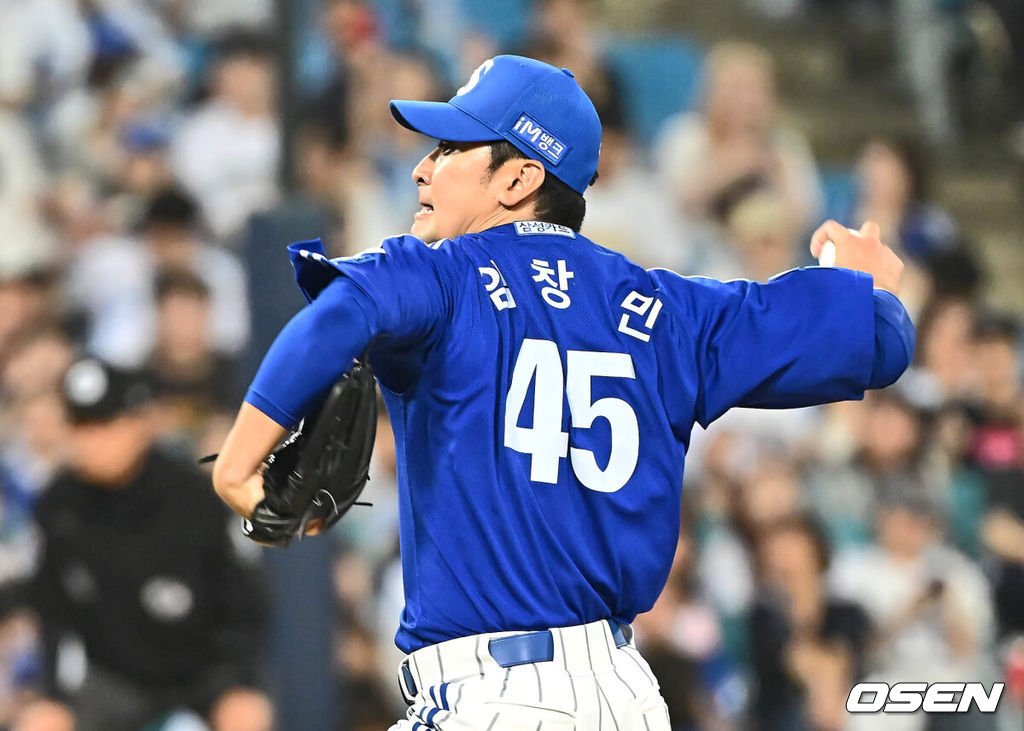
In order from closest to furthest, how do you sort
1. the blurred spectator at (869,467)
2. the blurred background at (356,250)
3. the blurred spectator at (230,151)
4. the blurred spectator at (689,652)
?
1. the blurred background at (356,250)
2. the blurred spectator at (689,652)
3. the blurred spectator at (869,467)
4. the blurred spectator at (230,151)

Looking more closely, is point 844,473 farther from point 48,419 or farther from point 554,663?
point 554,663

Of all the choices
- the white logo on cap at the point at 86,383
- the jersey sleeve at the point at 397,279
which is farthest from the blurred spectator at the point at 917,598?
the jersey sleeve at the point at 397,279

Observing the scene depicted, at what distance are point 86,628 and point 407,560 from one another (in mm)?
2876

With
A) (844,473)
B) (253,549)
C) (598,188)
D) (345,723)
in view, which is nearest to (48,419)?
(253,549)

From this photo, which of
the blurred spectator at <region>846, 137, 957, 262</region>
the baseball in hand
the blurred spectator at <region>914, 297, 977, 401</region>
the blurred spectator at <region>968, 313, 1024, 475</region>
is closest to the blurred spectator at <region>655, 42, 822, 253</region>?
the blurred spectator at <region>846, 137, 957, 262</region>

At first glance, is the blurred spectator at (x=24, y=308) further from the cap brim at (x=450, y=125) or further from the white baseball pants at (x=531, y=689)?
the white baseball pants at (x=531, y=689)

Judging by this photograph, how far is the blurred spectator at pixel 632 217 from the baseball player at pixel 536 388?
4600 millimetres

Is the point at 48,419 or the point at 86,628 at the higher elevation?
the point at 48,419

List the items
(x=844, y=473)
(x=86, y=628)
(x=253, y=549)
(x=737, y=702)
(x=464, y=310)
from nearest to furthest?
(x=464, y=310) → (x=86, y=628) → (x=253, y=549) → (x=737, y=702) → (x=844, y=473)

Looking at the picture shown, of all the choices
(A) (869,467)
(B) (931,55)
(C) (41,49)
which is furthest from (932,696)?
(C) (41,49)

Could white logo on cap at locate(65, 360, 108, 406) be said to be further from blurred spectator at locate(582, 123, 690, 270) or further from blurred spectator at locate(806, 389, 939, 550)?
blurred spectator at locate(806, 389, 939, 550)

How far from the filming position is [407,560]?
2670 millimetres

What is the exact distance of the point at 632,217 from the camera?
24.7 ft

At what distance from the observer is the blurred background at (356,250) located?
17.5 feet
